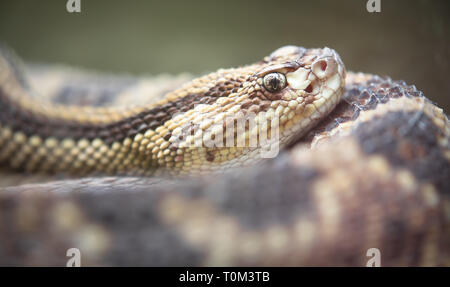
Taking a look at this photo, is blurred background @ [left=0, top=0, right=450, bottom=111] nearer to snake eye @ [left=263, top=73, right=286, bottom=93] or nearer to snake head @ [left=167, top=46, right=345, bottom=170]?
snake head @ [left=167, top=46, right=345, bottom=170]

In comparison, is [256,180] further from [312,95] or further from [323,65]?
[323,65]

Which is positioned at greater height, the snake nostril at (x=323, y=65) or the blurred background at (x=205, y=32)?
the blurred background at (x=205, y=32)

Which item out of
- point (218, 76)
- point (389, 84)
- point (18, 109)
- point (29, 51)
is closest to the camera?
point (389, 84)

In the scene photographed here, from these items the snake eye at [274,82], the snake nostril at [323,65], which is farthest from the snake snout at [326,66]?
the snake eye at [274,82]

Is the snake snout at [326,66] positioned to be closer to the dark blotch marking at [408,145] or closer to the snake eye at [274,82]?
the snake eye at [274,82]

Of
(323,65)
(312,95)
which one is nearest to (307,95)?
(312,95)

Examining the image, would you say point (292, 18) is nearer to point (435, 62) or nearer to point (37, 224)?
point (435, 62)

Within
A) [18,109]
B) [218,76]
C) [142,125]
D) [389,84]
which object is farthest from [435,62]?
[18,109]
